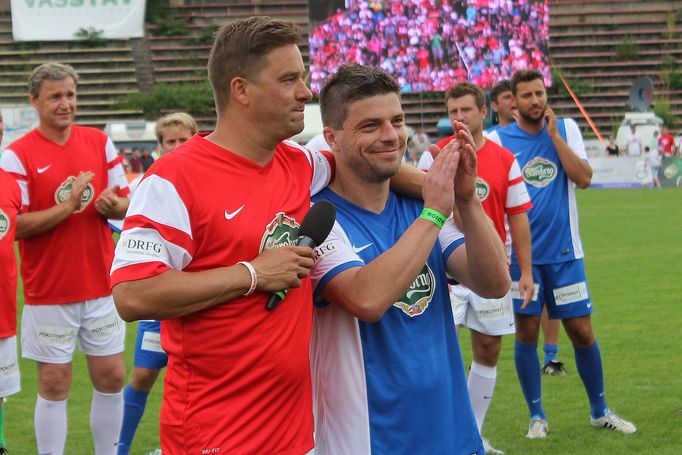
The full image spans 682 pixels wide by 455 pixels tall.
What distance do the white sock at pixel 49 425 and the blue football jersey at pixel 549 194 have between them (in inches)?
126

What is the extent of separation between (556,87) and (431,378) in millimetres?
40474

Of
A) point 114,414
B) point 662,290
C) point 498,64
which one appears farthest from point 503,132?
point 498,64

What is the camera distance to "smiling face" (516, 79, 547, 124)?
23.8 ft

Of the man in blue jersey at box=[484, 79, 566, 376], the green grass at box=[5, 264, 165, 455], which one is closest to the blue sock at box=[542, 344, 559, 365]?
the man in blue jersey at box=[484, 79, 566, 376]

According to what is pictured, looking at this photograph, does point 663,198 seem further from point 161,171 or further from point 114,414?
point 161,171

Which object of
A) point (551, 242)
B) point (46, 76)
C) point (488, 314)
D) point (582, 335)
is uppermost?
point (46, 76)

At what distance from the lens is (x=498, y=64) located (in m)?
40.5

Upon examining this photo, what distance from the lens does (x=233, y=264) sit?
3.27m

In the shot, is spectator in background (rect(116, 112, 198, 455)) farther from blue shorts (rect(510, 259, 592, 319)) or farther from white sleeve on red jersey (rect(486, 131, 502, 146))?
blue shorts (rect(510, 259, 592, 319))

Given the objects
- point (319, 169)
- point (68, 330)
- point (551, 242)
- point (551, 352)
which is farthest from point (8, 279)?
point (551, 352)

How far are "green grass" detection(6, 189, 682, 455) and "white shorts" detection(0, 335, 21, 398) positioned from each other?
1148mm

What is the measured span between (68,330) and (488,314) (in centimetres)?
250

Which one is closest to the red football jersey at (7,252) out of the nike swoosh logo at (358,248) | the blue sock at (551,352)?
the nike swoosh logo at (358,248)

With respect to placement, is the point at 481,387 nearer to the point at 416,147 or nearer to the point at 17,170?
the point at 17,170
